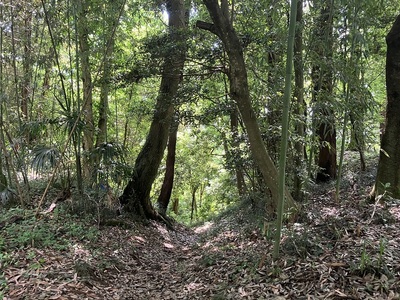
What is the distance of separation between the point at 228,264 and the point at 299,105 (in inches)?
87.2

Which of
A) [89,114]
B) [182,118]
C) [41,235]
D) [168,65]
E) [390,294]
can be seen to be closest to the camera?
[390,294]

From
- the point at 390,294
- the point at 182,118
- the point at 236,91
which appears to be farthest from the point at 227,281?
the point at 182,118

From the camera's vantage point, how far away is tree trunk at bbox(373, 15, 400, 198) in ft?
11.9

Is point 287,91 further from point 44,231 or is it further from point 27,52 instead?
point 27,52

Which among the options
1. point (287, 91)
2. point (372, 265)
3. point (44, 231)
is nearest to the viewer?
point (372, 265)

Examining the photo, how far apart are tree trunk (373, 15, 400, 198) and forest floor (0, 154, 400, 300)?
25 centimetres

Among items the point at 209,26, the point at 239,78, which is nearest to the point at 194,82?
the point at 209,26

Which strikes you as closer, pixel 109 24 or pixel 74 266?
pixel 74 266

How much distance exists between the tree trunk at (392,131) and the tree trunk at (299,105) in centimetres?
96

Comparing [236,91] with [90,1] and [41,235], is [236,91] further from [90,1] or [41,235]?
[41,235]

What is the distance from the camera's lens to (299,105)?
4.31 metres

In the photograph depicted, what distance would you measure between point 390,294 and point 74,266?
2.74 metres

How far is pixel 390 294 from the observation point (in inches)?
84.0

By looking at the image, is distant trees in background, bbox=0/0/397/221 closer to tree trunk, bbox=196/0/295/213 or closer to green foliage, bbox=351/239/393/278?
tree trunk, bbox=196/0/295/213
